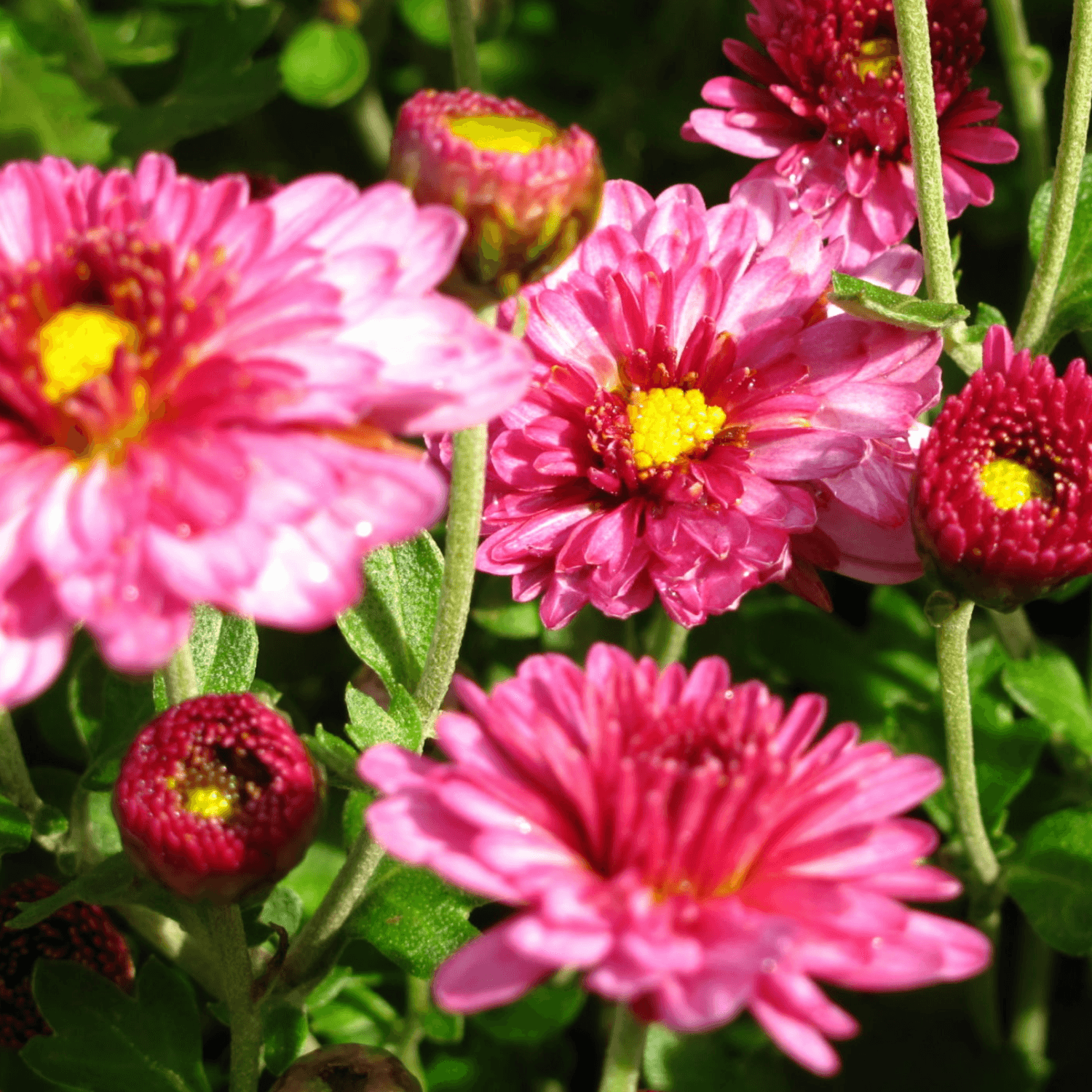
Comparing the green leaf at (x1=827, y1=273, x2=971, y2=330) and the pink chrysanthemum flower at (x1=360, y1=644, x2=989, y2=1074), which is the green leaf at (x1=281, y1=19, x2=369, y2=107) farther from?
the pink chrysanthemum flower at (x1=360, y1=644, x2=989, y2=1074)

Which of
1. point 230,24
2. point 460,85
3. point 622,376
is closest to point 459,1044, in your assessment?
point 622,376

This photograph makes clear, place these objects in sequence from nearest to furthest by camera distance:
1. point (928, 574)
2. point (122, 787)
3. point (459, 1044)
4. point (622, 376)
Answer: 1. point (122, 787)
2. point (928, 574)
3. point (622, 376)
4. point (459, 1044)

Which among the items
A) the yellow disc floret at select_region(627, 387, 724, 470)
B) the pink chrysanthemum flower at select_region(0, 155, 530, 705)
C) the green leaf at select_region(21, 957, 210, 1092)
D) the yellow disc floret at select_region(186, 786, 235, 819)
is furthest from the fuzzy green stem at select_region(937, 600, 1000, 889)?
the green leaf at select_region(21, 957, 210, 1092)

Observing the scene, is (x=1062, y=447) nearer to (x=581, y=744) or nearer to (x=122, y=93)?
(x=581, y=744)

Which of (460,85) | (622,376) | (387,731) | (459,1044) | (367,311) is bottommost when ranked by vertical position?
(459,1044)

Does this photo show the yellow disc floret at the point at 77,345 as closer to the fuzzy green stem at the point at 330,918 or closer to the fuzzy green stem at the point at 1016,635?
the fuzzy green stem at the point at 330,918

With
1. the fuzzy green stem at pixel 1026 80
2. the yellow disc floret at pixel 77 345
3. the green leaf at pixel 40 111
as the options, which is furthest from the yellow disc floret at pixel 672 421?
the green leaf at pixel 40 111
